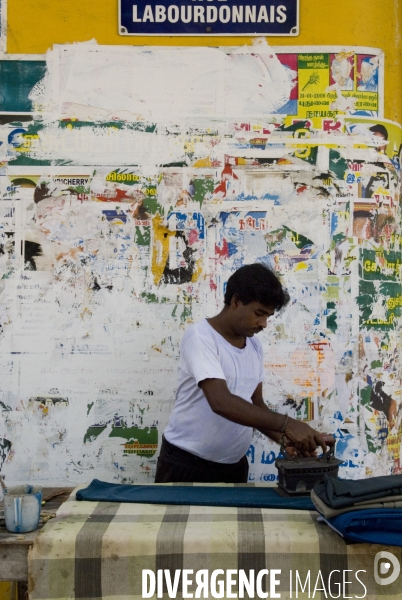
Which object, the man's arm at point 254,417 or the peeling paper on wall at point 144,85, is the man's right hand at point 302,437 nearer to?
the man's arm at point 254,417

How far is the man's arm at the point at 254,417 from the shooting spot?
8.61 ft

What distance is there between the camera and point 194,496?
252cm

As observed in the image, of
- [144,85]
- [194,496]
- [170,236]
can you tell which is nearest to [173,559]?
[194,496]

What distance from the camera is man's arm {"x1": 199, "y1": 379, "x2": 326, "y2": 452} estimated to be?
262 cm

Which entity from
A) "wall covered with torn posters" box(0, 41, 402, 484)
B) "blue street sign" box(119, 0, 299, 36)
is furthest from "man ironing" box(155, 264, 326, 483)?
"blue street sign" box(119, 0, 299, 36)

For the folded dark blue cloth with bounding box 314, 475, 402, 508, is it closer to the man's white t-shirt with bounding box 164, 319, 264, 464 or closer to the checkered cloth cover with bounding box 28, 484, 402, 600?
the checkered cloth cover with bounding box 28, 484, 402, 600

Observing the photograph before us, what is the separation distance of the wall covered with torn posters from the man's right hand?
102 centimetres

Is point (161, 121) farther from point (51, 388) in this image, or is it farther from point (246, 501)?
point (246, 501)

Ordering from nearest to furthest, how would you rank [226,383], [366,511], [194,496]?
[366,511] < [194,496] < [226,383]

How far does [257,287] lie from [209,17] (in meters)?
1.74

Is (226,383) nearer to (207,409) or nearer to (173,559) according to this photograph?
(207,409)

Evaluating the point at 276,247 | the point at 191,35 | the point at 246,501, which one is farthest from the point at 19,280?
the point at 246,501

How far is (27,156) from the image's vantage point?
368cm

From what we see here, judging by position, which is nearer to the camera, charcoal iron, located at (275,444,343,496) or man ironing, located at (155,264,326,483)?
charcoal iron, located at (275,444,343,496)
